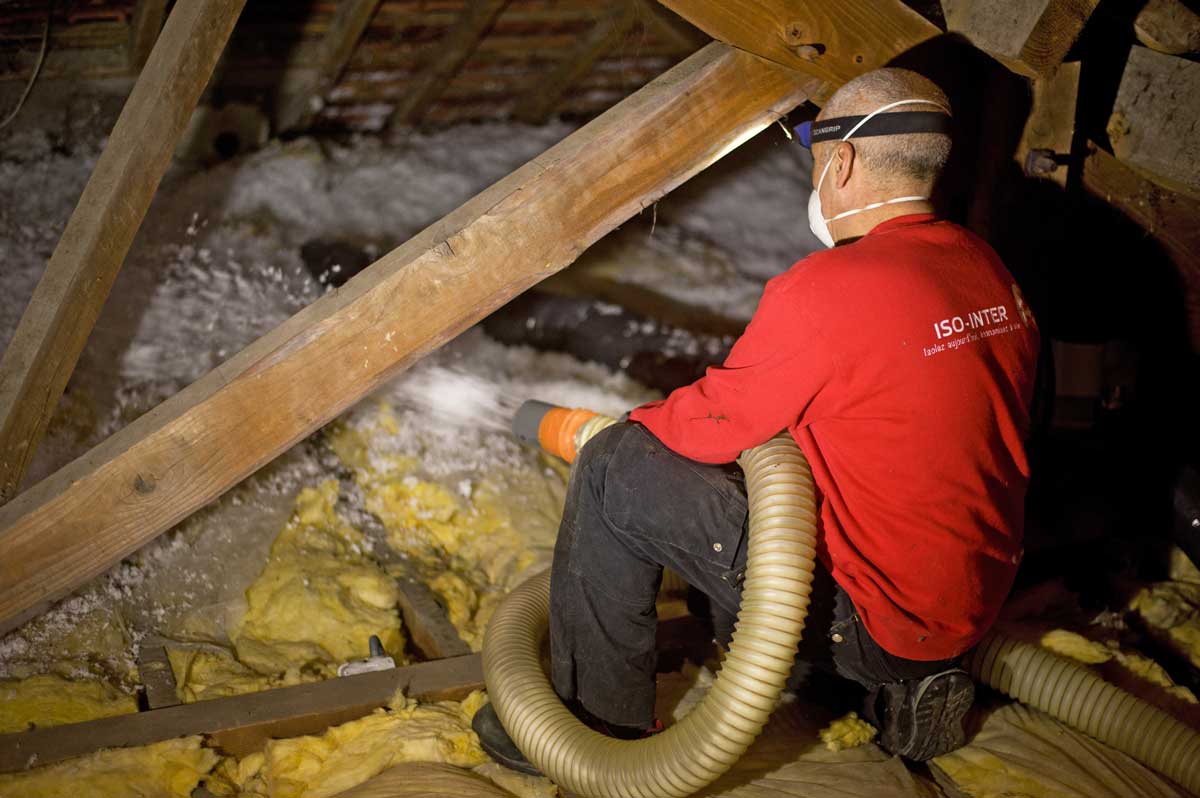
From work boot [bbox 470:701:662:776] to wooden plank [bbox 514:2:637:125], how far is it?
276 cm

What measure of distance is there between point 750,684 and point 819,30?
1296 millimetres

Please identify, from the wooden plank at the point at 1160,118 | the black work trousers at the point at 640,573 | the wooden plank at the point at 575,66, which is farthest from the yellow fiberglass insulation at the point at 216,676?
the wooden plank at the point at 575,66

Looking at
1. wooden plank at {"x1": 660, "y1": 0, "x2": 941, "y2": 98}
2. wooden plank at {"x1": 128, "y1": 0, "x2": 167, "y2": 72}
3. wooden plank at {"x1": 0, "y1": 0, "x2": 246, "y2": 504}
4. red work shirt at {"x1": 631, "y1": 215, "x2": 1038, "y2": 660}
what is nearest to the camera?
red work shirt at {"x1": 631, "y1": 215, "x2": 1038, "y2": 660}

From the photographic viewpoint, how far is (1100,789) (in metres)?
1.69

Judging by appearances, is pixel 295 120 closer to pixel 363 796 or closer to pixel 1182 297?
pixel 363 796

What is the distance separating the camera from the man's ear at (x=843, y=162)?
1557 mm

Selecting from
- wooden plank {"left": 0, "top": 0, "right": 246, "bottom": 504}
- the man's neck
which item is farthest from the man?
wooden plank {"left": 0, "top": 0, "right": 246, "bottom": 504}

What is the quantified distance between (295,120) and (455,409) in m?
1.76

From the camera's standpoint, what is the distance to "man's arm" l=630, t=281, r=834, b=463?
4.44 feet

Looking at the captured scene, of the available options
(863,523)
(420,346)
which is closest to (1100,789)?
(863,523)

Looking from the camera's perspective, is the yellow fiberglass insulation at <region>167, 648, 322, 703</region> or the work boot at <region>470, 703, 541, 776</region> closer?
the work boot at <region>470, 703, 541, 776</region>

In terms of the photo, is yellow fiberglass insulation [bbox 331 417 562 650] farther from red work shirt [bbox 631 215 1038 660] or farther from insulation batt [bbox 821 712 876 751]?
red work shirt [bbox 631 215 1038 660]

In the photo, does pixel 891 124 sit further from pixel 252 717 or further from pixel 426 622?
pixel 252 717

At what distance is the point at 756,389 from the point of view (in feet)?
4.60
